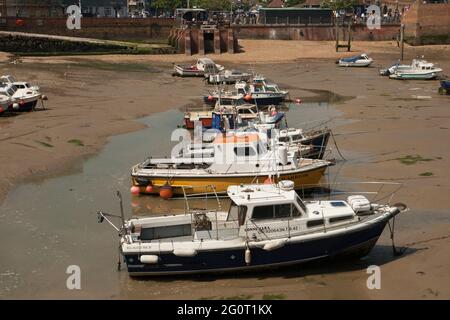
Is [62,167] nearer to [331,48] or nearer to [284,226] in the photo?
[284,226]

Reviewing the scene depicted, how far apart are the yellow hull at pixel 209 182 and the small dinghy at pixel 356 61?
36180 mm

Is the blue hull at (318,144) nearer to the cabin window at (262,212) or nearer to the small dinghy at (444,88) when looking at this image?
the cabin window at (262,212)

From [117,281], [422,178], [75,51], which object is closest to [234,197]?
[117,281]

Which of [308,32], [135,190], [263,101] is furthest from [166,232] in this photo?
[308,32]

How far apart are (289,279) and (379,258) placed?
235cm

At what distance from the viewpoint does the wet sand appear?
673 inches

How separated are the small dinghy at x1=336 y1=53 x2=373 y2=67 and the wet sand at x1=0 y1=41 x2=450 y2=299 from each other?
3.04 feet

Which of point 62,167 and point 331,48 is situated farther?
point 331,48

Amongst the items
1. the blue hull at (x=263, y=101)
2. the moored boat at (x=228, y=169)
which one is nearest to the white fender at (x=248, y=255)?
the moored boat at (x=228, y=169)

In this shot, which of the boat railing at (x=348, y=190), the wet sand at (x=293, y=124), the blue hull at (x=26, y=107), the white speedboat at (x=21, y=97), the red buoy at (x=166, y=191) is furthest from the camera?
the blue hull at (x=26, y=107)

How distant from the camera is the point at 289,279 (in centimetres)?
1744

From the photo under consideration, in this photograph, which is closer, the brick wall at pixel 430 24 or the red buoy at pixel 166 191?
the red buoy at pixel 166 191

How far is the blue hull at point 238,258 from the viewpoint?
17.3m

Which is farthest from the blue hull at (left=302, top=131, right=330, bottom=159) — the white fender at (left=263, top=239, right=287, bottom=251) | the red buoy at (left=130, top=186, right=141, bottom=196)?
the white fender at (left=263, top=239, right=287, bottom=251)
